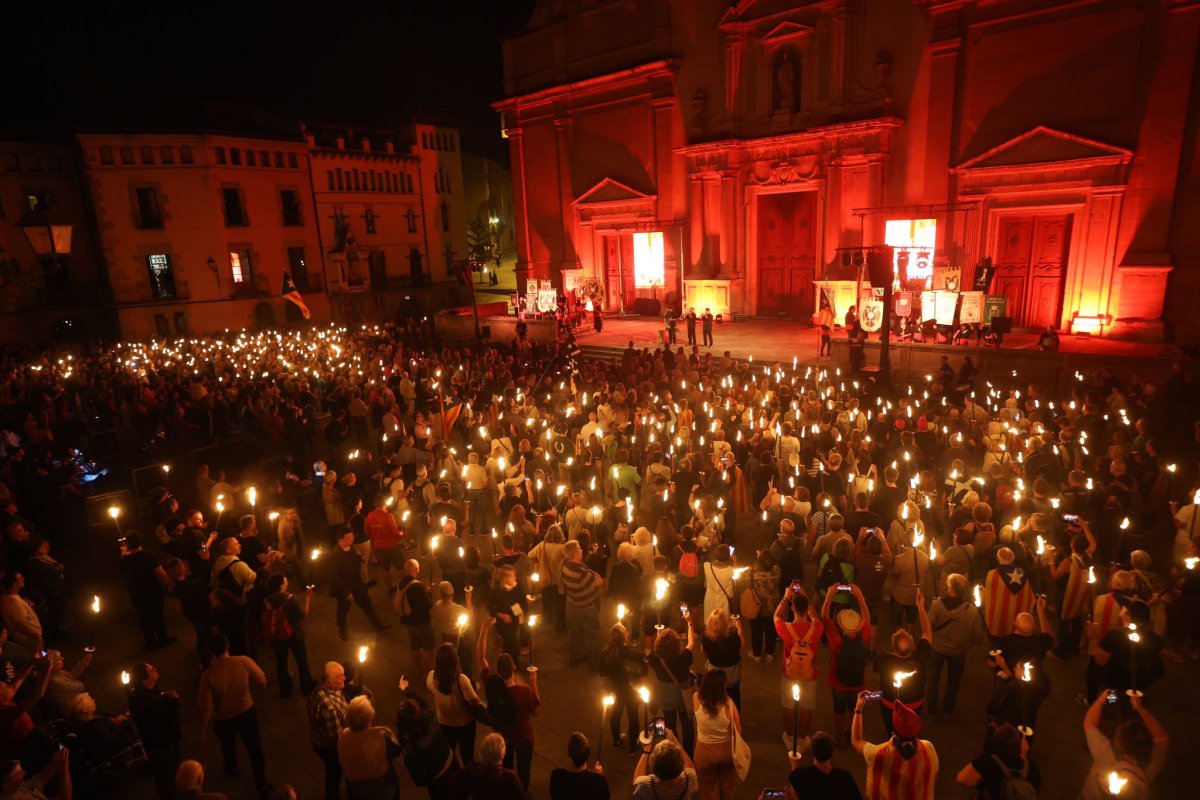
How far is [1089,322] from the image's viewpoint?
774 inches

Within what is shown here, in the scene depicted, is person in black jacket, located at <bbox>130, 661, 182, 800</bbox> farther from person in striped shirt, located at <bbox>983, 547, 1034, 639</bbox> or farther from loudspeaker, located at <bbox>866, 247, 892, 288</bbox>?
loudspeaker, located at <bbox>866, 247, 892, 288</bbox>

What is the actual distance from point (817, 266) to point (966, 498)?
18.7 meters

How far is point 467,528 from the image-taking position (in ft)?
37.2

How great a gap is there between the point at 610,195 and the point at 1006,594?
26.3m

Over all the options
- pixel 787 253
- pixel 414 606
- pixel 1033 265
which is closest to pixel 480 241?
pixel 787 253

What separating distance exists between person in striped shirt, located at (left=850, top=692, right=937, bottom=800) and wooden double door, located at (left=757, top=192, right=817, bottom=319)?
Answer: 23.1 metres

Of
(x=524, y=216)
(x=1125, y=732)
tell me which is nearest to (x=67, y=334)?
(x=524, y=216)

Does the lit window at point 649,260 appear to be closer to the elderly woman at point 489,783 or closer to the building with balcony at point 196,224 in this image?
the building with balcony at point 196,224

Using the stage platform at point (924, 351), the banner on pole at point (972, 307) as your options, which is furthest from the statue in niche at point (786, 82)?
the banner on pole at point (972, 307)

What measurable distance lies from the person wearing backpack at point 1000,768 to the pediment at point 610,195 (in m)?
26.5

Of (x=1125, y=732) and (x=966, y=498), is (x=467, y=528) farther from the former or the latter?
(x=1125, y=732)

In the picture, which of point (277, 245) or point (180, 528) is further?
point (277, 245)

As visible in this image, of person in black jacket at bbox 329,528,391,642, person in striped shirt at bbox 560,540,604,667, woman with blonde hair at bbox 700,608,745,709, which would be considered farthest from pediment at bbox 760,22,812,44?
woman with blonde hair at bbox 700,608,745,709

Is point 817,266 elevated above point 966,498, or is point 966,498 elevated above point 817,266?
point 817,266
